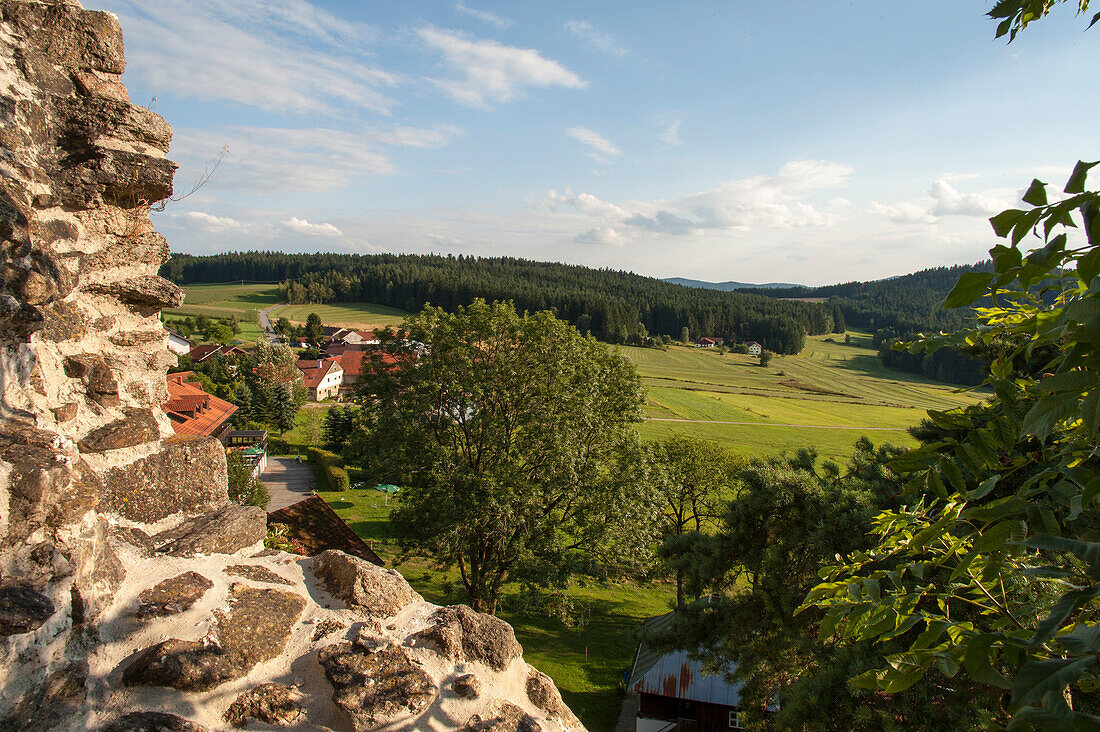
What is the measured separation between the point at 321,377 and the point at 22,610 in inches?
2579

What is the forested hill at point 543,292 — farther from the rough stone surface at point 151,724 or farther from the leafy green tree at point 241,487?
the rough stone surface at point 151,724

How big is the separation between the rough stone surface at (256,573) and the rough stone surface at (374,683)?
0.72 metres

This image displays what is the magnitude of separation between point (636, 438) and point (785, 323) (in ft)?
347

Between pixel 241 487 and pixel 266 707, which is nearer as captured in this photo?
pixel 266 707

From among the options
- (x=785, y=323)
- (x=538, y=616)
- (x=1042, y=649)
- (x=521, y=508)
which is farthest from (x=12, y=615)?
(x=785, y=323)

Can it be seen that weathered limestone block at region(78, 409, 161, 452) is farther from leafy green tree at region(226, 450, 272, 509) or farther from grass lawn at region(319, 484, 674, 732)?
leafy green tree at region(226, 450, 272, 509)

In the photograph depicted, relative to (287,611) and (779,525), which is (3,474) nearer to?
(287,611)

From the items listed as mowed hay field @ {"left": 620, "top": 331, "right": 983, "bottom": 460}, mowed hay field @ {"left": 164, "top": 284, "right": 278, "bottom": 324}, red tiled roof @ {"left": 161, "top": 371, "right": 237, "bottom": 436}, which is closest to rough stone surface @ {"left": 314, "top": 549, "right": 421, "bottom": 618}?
red tiled roof @ {"left": 161, "top": 371, "right": 237, "bottom": 436}

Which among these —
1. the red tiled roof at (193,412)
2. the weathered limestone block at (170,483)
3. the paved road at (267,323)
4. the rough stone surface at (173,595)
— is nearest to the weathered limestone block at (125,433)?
the weathered limestone block at (170,483)

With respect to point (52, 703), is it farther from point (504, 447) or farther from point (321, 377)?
point (321, 377)

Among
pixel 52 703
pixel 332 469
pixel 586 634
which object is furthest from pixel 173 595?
pixel 332 469

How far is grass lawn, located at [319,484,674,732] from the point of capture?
52.1ft

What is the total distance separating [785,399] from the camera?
68750mm

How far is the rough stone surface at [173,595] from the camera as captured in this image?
11.1ft
